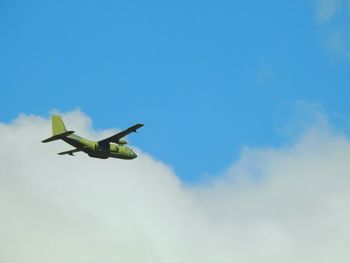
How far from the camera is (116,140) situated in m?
134

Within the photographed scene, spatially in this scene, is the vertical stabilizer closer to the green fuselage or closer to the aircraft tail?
the aircraft tail

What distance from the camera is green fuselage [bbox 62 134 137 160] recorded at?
132 meters

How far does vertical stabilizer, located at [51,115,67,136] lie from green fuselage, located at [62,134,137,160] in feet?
9.97

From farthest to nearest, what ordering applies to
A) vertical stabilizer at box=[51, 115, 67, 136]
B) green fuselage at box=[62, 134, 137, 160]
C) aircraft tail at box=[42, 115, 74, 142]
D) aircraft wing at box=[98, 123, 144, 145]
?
vertical stabilizer at box=[51, 115, 67, 136], aircraft tail at box=[42, 115, 74, 142], green fuselage at box=[62, 134, 137, 160], aircraft wing at box=[98, 123, 144, 145]

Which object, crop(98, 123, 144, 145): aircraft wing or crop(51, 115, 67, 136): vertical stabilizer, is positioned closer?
crop(98, 123, 144, 145): aircraft wing

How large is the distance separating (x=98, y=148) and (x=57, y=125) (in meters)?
5.80

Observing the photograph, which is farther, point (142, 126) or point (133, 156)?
point (133, 156)

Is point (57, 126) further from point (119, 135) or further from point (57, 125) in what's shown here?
point (119, 135)

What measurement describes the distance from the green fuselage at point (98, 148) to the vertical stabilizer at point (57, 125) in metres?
3.04

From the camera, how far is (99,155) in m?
134

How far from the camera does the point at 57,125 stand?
5310 inches

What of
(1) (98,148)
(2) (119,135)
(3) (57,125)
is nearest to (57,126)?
(3) (57,125)

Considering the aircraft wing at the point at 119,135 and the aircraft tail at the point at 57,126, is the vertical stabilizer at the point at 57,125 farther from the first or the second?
the aircraft wing at the point at 119,135

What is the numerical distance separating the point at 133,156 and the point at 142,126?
11.5 m
